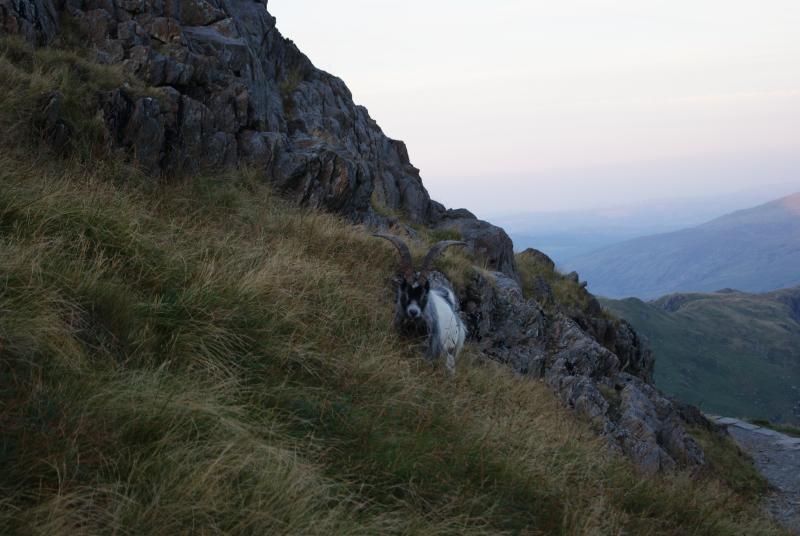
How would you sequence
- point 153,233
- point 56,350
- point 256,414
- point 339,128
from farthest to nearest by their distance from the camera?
point 339,128 → point 153,233 → point 256,414 → point 56,350

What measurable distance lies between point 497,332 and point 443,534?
342 inches

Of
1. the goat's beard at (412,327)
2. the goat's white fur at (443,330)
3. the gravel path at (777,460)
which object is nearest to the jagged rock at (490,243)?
the gravel path at (777,460)

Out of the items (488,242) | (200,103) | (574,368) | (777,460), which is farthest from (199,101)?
(777,460)

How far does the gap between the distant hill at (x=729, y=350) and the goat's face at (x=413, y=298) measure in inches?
3543

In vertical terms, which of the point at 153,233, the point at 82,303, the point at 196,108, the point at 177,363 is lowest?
the point at 177,363

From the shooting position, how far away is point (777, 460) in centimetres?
2362

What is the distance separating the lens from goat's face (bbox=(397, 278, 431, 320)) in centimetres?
818

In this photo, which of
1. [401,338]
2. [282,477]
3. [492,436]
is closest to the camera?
[282,477]

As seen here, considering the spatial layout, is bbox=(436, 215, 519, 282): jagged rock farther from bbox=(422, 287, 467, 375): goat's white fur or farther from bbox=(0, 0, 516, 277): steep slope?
bbox=(422, 287, 467, 375): goat's white fur

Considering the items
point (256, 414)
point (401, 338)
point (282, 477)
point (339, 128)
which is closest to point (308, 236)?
point (401, 338)

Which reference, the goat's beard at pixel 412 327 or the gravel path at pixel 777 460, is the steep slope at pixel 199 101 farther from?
the gravel path at pixel 777 460

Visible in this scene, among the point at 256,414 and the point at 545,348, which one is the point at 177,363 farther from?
the point at 545,348

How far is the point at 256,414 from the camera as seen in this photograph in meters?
4.37

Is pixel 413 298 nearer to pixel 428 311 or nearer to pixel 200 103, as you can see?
pixel 428 311
